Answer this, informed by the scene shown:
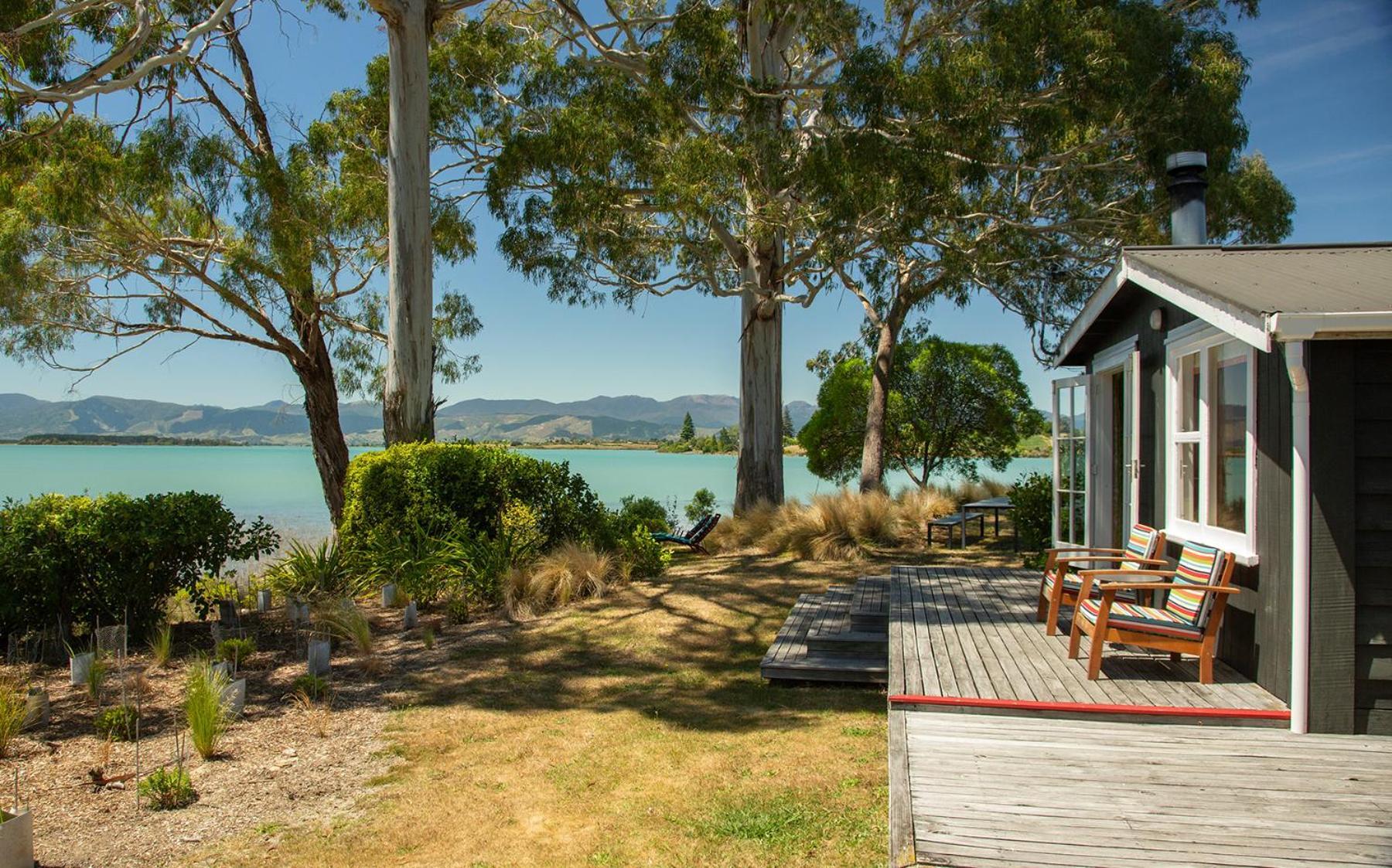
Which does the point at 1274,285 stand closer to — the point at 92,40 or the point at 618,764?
the point at 618,764

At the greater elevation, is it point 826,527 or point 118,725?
point 826,527

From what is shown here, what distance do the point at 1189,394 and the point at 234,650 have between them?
743 centimetres

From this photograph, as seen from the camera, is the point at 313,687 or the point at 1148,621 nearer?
the point at 1148,621

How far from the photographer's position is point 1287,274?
5.00 metres

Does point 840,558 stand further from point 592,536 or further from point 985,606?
point 985,606

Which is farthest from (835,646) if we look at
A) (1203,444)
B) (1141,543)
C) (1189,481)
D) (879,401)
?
(879,401)

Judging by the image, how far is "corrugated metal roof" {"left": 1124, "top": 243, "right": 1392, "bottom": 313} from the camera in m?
4.12

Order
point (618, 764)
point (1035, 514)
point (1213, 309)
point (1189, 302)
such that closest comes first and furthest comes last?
point (1213, 309)
point (1189, 302)
point (618, 764)
point (1035, 514)

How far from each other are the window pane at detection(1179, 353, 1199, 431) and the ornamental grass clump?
21.0 feet

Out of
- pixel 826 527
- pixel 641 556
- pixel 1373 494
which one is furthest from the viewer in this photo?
pixel 826 527

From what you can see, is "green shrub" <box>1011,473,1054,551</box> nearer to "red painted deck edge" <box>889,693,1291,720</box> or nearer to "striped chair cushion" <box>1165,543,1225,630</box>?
"striped chair cushion" <box>1165,543,1225,630</box>

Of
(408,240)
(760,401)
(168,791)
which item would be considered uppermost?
(408,240)

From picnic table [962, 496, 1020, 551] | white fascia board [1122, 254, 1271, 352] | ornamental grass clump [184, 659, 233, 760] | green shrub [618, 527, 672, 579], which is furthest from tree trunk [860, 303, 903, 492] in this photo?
ornamental grass clump [184, 659, 233, 760]

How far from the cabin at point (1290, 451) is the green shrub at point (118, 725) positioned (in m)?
6.43
